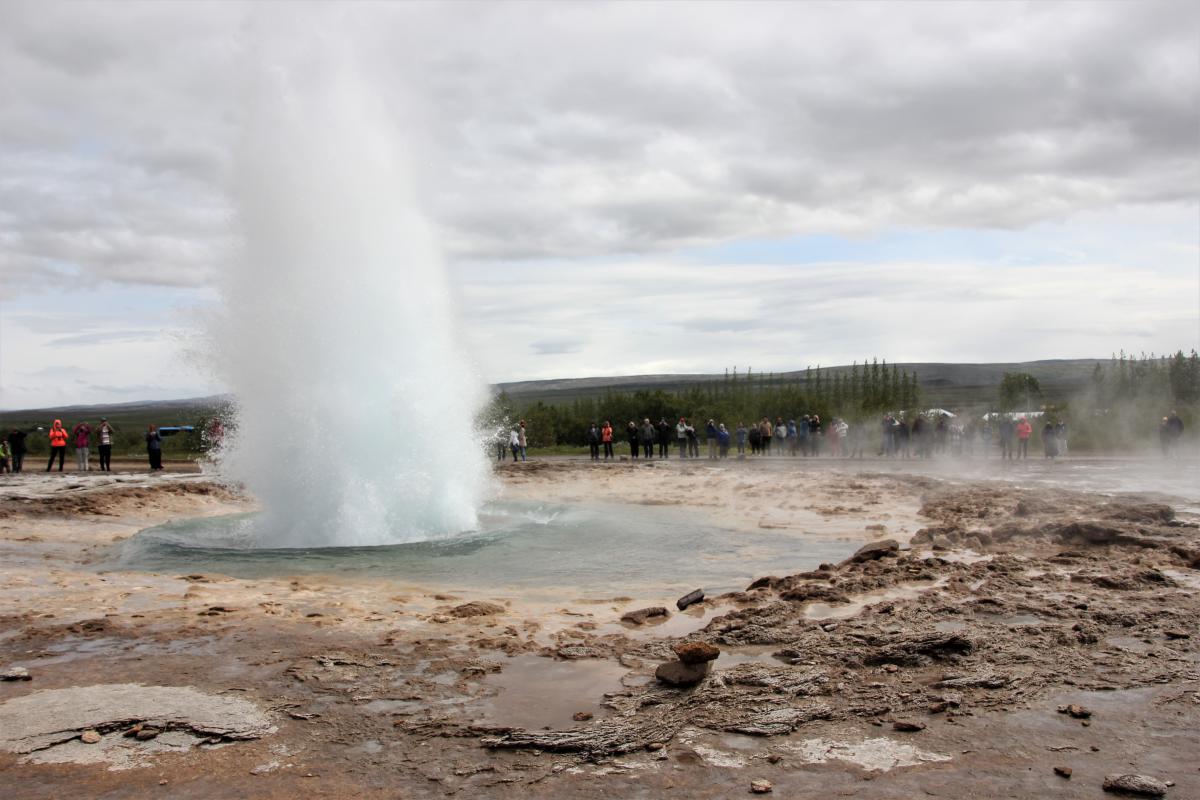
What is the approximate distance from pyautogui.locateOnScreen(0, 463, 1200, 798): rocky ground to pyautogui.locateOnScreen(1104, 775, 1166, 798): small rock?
0.02 m

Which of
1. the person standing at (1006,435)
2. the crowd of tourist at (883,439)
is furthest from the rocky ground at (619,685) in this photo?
the crowd of tourist at (883,439)

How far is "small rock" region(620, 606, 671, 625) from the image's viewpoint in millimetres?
7102

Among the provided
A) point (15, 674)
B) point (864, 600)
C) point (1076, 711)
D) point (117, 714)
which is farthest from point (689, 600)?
point (15, 674)

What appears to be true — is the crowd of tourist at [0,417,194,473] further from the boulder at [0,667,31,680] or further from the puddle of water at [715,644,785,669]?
the puddle of water at [715,644,785,669]

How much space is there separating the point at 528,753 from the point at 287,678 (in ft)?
6.05

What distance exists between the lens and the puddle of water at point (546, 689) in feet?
16.1

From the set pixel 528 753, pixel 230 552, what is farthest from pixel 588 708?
pixel 230 552

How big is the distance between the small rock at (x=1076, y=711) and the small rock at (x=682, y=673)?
183 centimetres

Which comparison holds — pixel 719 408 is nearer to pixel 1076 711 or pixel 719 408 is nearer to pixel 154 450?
pixel 154 450

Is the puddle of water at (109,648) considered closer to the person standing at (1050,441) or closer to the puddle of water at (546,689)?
the puddle of water at (546,689)

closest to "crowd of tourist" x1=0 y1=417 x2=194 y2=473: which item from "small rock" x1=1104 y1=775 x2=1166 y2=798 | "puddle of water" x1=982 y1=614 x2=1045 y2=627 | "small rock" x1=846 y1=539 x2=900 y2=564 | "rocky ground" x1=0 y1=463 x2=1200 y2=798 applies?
"rocky ground" x1=0 y1=463 x2=1200 y2=798

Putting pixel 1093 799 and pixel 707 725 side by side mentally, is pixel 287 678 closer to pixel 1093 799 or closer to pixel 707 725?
pixel 707 725

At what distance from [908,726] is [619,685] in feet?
5.33

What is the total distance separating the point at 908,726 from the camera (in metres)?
4.57
